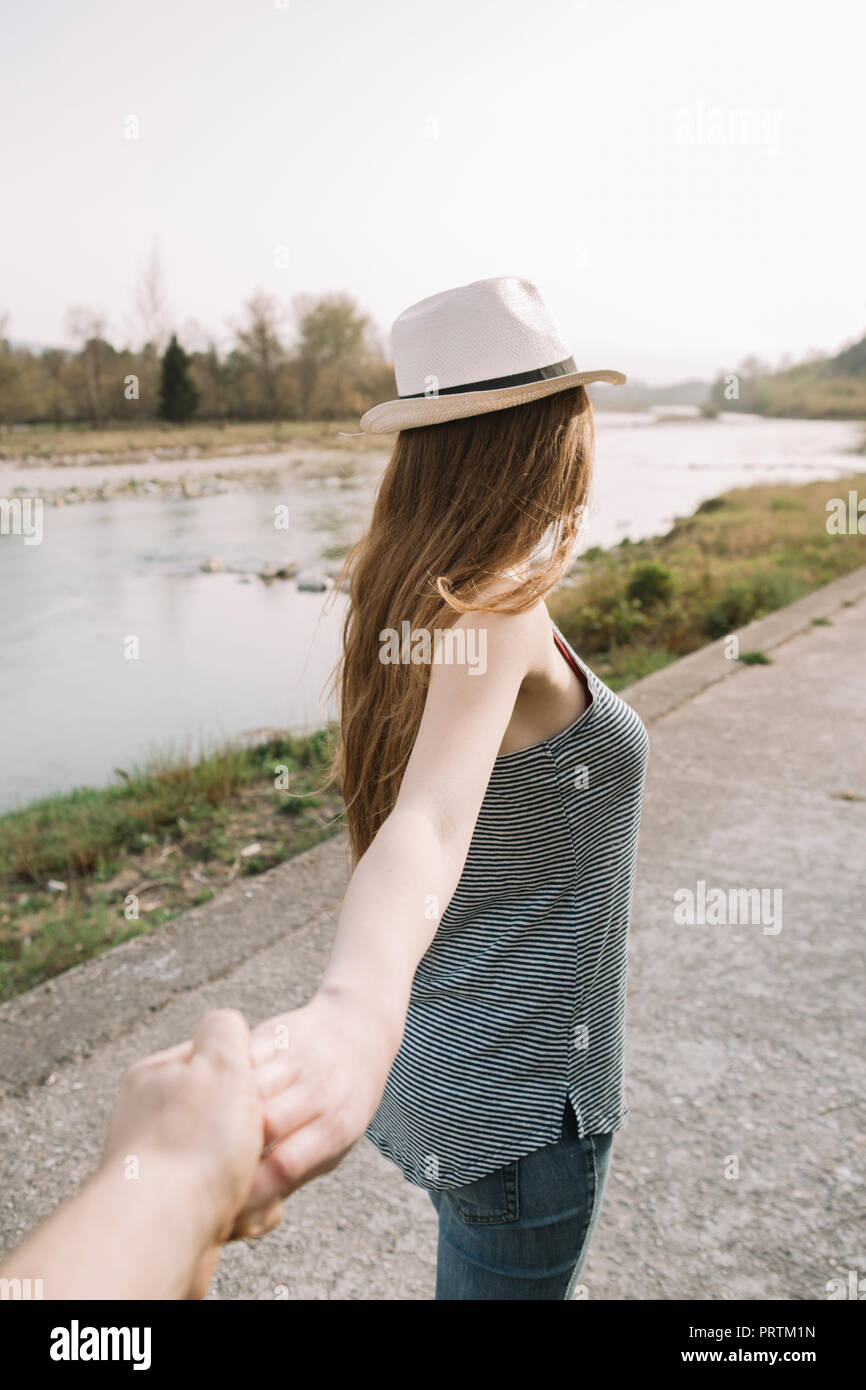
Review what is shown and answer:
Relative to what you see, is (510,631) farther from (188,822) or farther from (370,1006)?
(188,822)

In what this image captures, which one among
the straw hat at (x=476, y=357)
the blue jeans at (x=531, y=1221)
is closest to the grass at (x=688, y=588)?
the straw hat at (x=476, y=357)

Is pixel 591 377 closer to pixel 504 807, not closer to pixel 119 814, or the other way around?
pixel 504 807

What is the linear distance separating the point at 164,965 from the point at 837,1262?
2090 millimetres

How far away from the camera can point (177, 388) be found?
23.5m

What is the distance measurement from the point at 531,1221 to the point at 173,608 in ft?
35.2

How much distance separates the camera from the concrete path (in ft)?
7.22

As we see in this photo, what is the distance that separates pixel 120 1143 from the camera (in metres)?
0.64

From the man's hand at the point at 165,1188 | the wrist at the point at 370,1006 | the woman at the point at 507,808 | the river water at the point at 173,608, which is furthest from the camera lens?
the river water at the point at 173,608

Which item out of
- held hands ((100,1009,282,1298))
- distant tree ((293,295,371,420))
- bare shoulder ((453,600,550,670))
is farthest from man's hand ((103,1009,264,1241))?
distant tree ((293,295,371,420))

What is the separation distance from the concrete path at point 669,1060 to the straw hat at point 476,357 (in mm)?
1803

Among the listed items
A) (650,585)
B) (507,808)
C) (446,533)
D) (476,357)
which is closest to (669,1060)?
(507,808)

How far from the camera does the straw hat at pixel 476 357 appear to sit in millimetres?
1406

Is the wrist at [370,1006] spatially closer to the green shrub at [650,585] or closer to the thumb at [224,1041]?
the thumb at [224,1041]

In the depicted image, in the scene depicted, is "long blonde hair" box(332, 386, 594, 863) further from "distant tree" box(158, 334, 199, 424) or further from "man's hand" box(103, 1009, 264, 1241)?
"distant tree" box(158, 334, 199, 424)
